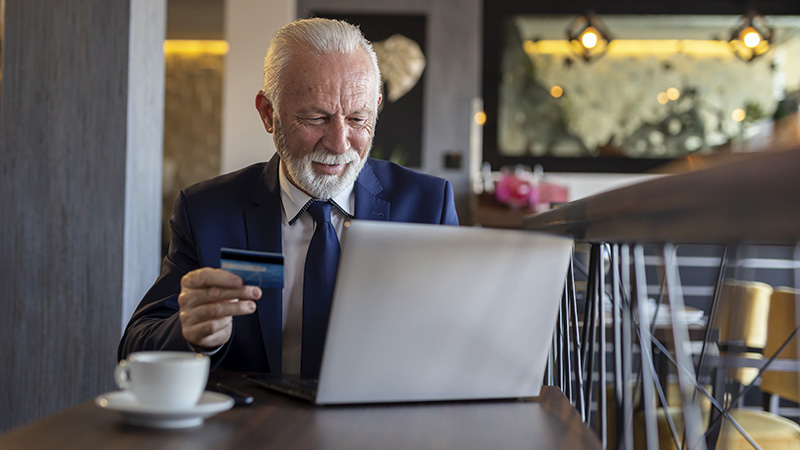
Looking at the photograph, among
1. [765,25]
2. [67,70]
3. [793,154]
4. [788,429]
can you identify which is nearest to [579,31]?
[765,25]

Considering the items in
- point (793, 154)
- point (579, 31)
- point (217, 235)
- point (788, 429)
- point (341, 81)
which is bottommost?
point (788, 429)

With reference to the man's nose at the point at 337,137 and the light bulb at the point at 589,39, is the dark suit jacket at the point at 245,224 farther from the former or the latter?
the light bulb at the point at 589,39

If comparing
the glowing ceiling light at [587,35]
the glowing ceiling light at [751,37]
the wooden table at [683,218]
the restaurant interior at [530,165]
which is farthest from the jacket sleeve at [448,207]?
the glowing ceiling light at [751,37]

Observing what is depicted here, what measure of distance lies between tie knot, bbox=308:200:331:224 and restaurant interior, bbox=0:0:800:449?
0.34m

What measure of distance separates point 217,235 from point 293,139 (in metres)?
0.23

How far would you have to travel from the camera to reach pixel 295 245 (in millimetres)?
1463

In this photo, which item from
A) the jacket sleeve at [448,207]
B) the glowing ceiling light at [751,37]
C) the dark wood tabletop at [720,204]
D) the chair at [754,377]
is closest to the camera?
the dark wood tabletop at [720,204]

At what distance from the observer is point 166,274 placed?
4.72 ft

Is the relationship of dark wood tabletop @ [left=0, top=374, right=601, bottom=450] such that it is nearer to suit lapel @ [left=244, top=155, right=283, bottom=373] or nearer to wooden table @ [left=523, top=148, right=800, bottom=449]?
wooden table @ [left=523, top=148, right=800, bottom=449]

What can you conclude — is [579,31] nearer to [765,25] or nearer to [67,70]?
[765,25]

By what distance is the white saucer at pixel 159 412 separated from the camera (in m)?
0.77

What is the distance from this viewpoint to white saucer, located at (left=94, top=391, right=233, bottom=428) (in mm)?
773

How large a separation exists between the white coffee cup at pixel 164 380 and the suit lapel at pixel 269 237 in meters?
0.53

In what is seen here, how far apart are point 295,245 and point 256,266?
568mm
